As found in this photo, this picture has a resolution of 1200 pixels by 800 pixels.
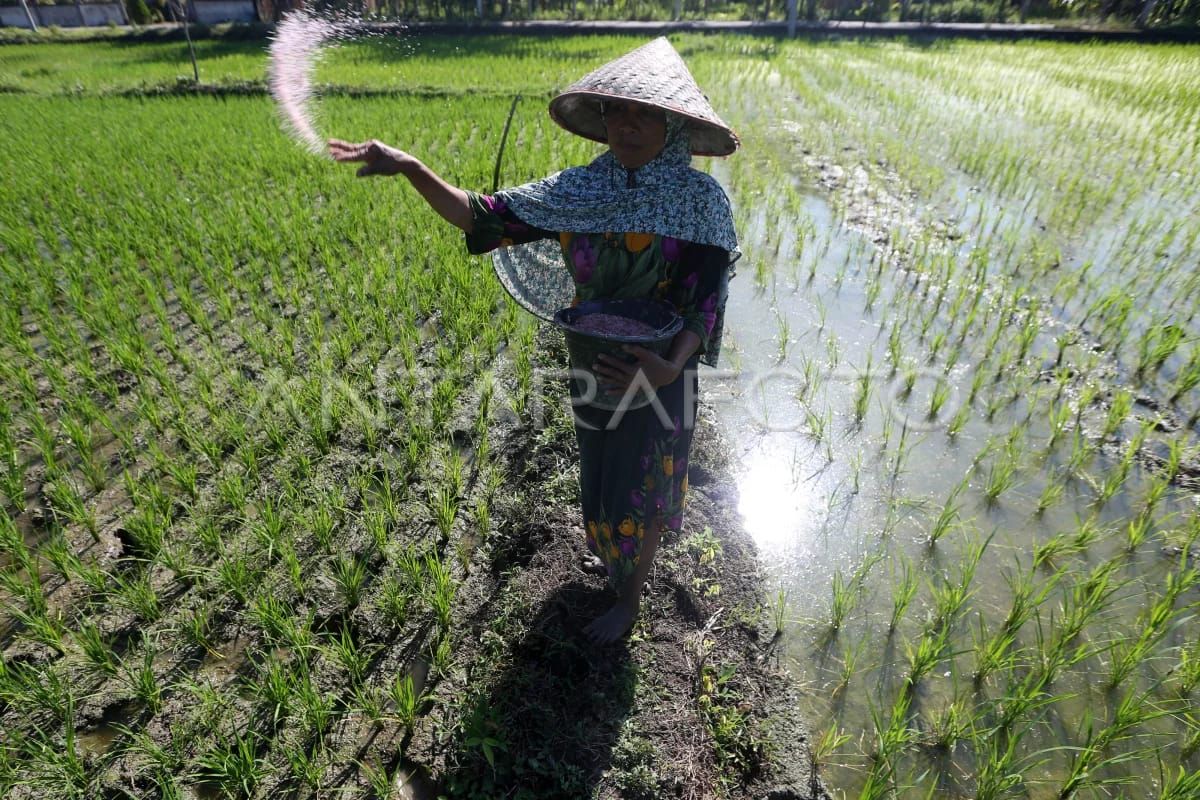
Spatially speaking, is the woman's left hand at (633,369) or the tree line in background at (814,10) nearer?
the woman's left hand at (633,369)

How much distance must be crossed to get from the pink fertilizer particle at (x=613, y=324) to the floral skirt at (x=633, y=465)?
18 cm

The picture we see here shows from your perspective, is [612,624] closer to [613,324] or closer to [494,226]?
[613,324]

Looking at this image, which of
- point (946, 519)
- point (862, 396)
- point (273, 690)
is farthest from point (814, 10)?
point (273, 690)

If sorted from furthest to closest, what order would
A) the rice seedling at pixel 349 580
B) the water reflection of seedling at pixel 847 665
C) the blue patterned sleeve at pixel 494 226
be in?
the rice seedling at pixel 349 580 → the water reflection of seedling at pixel 847 665 → the blue patterned sleeve at pixel 494 226

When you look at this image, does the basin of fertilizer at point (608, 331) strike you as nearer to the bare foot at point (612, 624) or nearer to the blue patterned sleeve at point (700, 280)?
the blue patterned sleeve at point (700, 280)

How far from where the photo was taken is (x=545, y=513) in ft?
7.00

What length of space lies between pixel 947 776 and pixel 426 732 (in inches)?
50.7

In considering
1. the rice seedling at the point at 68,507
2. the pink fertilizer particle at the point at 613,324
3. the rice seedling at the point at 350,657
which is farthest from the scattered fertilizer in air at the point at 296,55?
the rice seedling at the point at 68,507

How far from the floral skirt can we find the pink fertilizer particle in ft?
0.61

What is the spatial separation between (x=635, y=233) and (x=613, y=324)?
8.0 inches

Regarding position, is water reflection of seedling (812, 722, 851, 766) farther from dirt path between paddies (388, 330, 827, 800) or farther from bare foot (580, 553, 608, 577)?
bare foot (580, 553, 608, 577)

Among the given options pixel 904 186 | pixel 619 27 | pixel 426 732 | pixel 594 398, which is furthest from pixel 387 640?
pixel 619 27

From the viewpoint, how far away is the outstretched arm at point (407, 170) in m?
1.30

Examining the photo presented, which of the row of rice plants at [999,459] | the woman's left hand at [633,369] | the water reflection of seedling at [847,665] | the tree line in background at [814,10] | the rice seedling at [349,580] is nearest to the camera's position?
the woman's left hand at [633,369]
